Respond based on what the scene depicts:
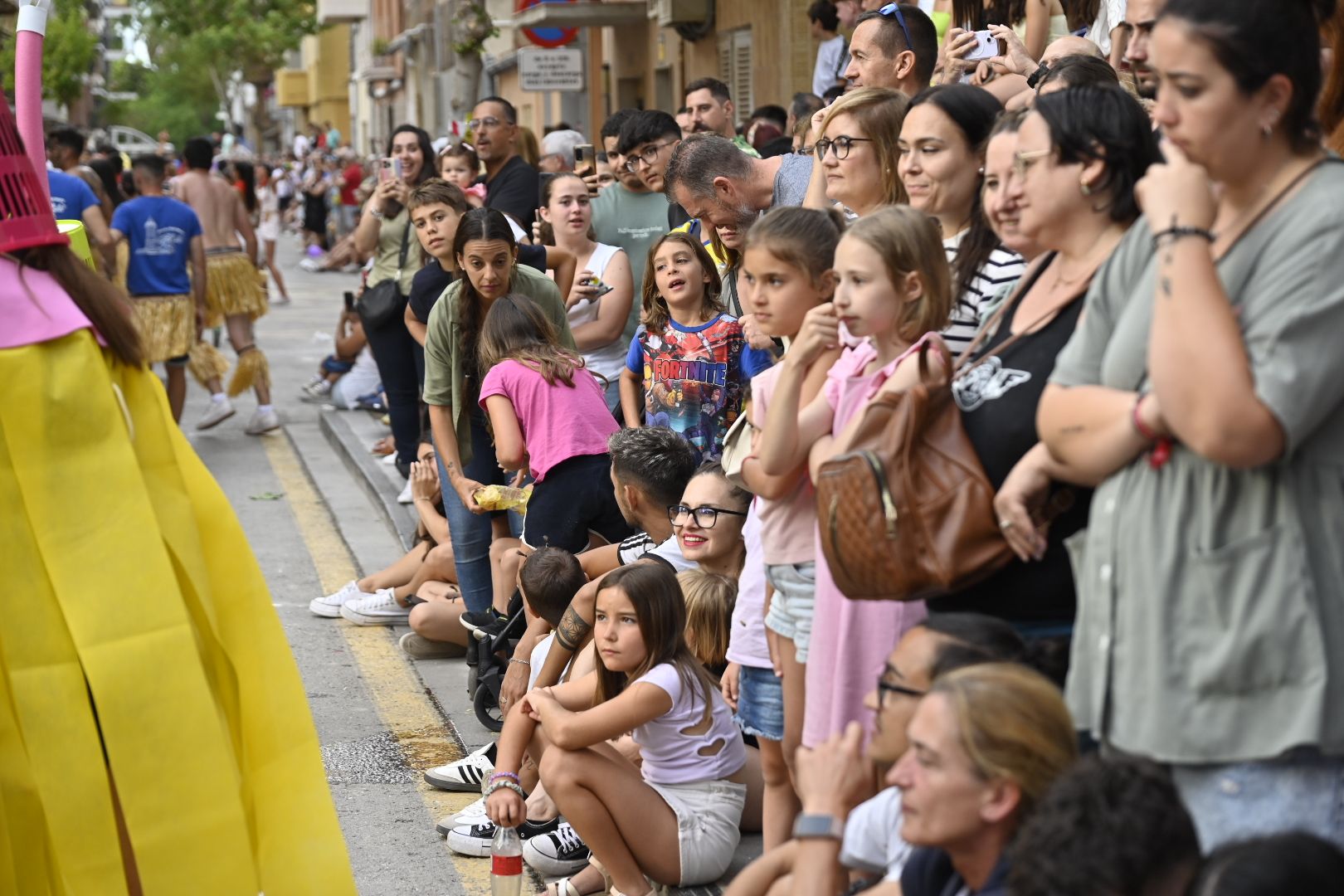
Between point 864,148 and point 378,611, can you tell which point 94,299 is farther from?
point 378,611

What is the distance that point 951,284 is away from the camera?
3758mm

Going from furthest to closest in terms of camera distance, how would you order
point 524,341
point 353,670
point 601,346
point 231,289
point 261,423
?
point 231,289, point 261,423, point 601,346, point 353,670, point 524,341

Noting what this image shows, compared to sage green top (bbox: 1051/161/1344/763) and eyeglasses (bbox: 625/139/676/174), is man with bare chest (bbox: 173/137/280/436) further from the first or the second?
sage green top (bbox: 1051/161/1344/763)

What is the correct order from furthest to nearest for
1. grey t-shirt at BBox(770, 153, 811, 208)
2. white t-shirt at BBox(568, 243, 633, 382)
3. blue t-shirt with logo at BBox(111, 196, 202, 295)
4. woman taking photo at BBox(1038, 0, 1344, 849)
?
1. blue t-shirt with logo at BBox(111, 196, 202, 295)
2. white t-shirt at BBox(568, 243, 633, 382)
3. grey t-shirt at BBox(770, 153, 811, 208)
4. woman taking photo at BBox(1038, 0, 1344, 849)

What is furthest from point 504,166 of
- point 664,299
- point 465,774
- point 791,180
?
point 465,774

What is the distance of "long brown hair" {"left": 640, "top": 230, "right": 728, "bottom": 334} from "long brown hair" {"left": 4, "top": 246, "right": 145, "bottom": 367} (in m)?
2.55

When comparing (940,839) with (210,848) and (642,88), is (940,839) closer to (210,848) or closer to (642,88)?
(210,848)

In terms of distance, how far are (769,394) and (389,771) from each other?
8.66 ft

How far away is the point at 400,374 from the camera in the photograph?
9312 mm

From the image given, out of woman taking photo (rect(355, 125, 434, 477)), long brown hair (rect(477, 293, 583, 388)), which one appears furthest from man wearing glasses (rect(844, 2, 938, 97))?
woman taking photo (rect(355, 125, 434, 477))

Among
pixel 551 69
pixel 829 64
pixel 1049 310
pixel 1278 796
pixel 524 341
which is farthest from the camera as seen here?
pixel 551 69

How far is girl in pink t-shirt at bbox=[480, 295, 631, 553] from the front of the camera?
6176 millimetres

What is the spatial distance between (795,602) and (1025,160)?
1253 mm

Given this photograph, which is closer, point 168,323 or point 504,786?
point 504,786
